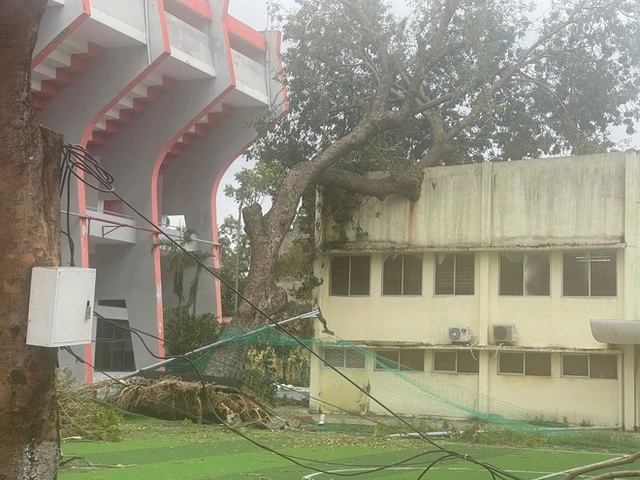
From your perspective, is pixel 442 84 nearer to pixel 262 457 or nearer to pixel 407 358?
pixel 407 358

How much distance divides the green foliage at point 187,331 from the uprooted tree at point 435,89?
6179 millimetres

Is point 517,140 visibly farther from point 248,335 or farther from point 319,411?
point 248,335

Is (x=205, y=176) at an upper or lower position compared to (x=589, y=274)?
upper

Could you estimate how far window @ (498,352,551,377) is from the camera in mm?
27719

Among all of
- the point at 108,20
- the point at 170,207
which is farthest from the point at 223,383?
the point at 170,207

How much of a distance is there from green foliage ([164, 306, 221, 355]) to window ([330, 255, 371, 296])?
564 centimetres

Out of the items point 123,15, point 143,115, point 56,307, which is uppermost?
point 123,15

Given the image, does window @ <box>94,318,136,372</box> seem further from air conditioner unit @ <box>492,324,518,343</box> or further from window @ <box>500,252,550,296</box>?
window @ <box>500,252,550,296</box>

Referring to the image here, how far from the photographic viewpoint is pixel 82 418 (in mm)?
18109

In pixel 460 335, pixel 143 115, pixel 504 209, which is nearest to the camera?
pixel 504 209

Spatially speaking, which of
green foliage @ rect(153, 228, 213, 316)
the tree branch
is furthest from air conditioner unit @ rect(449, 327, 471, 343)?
green foliage @ rect(153, 228, 213, 316)

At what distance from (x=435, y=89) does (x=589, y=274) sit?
31.0 ft

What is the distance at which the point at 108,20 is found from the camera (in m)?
28.9

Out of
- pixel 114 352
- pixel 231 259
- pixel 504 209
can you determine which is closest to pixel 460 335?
pixel 504 209
